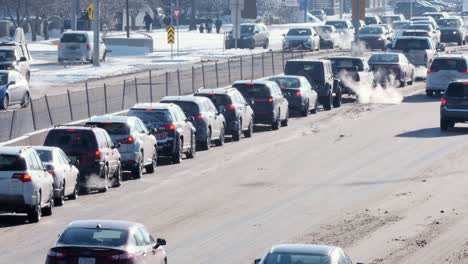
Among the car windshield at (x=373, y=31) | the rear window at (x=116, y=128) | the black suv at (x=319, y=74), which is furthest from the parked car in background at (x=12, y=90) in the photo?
the car windshield at (x=373, y=31)

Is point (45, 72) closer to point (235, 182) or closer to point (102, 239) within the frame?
point (235, 182)

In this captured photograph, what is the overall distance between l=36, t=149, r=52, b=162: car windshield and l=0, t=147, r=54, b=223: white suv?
1860mm

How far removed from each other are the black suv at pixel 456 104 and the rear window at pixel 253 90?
210 inches

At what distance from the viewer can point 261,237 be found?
23344mm

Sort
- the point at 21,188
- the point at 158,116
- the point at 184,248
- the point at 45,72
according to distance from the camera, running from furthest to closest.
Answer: the point at 45,72 → the point at 158,116 → the point at 21,188 → the point at 184,248

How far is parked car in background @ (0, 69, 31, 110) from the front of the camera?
43.2 meters

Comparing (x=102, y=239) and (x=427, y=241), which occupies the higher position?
(x=102, y=239)

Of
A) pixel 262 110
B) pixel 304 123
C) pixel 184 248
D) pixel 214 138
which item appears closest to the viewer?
pixel 184 248

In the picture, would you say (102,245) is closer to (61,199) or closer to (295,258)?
(295,258)

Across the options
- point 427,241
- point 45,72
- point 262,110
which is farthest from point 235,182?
point 45,72

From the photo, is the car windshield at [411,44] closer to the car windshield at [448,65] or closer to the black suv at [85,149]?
the car windshield at [448,65]

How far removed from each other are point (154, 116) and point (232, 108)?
5.62 meters

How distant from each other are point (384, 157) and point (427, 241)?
12882 millimetres

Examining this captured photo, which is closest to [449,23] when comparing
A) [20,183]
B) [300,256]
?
[20,183]
